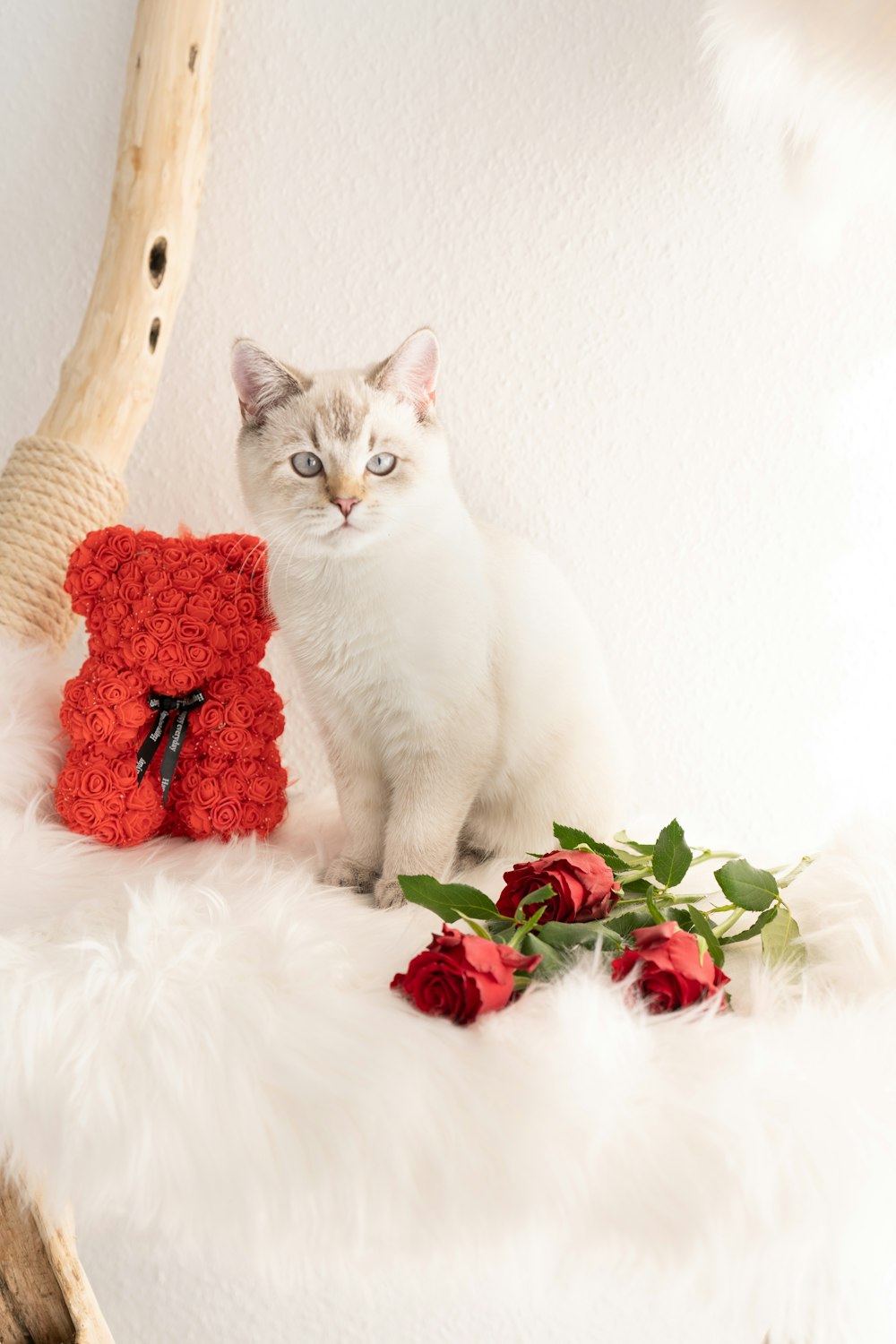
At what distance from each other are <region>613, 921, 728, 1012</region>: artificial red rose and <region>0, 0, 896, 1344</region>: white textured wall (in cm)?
57

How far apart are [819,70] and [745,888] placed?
60cm

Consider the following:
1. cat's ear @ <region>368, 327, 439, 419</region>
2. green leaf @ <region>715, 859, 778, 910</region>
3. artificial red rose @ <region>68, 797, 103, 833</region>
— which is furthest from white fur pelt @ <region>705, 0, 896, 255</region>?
artificial red rose @ <region>68, 797, 103, 833</region>

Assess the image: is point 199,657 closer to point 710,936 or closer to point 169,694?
point 169,694

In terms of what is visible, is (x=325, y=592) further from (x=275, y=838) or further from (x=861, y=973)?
(x=861, y=973)

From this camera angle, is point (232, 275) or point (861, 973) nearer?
point (861, 973)

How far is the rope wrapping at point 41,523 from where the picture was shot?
1198mm

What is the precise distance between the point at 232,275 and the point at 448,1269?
1.24 meters

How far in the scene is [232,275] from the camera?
1359mm

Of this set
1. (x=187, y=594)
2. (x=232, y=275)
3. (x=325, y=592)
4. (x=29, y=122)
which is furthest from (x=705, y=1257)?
(x=29, y=122)

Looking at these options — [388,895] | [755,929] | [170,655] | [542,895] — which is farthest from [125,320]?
[755,929]

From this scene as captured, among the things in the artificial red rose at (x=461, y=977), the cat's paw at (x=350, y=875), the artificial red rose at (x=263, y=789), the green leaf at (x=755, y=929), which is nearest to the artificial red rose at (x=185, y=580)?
the artificial red rose at (x=263, y=789)

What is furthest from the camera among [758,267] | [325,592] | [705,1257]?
[758,267]

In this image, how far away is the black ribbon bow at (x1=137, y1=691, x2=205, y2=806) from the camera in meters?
1.07

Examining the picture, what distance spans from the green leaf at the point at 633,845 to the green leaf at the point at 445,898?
0.19 meters
